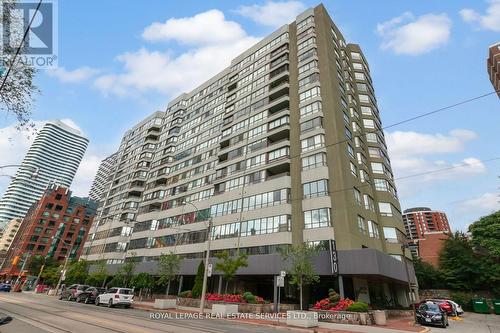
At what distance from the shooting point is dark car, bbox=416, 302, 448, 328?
20234mm

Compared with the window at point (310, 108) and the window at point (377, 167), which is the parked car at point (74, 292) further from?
the window at point (377, 167)

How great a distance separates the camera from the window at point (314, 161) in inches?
1367

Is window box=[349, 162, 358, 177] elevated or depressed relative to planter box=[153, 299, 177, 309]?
elevated

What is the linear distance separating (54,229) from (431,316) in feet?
404

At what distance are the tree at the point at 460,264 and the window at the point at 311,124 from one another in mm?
35166

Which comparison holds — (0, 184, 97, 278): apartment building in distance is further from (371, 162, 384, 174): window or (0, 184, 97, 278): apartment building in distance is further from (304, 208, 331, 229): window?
(371, 162, 384, 174): window

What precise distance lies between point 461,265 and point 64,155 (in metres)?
208

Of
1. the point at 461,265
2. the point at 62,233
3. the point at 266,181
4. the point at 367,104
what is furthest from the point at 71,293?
the point at 62,233

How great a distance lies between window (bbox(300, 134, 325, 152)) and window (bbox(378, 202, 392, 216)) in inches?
523

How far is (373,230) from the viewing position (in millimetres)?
36156

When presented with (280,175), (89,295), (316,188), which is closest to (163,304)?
(89,295)

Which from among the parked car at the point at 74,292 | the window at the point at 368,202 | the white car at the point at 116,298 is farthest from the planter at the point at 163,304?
the window at the point at 368,202

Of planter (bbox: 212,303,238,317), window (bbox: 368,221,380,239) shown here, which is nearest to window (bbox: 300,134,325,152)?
window (bbox: 368,221,380,239)

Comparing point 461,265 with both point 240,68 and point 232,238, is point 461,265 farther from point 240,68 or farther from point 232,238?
point 240,68
